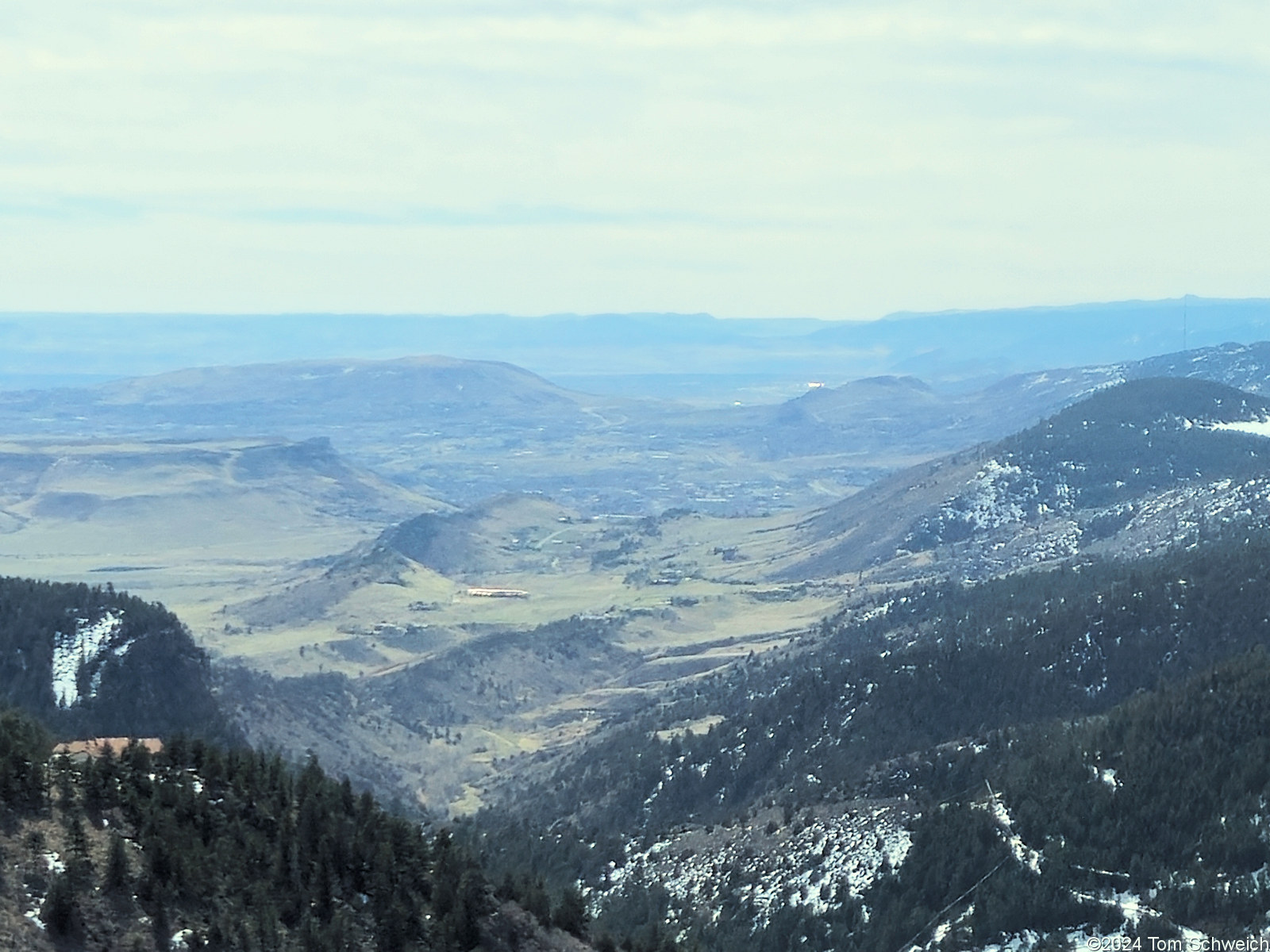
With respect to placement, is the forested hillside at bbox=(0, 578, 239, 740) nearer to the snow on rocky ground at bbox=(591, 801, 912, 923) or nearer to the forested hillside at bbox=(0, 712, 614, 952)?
the snow on rocky ground at bbox=(591, 801, 912, 923)

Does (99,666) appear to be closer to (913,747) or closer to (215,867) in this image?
(913,747)

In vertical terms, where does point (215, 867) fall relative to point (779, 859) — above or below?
above

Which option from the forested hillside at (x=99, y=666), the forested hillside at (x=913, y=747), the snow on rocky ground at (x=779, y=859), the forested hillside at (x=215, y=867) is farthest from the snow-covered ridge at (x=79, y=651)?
the forested hillside at (x=215, y=867)

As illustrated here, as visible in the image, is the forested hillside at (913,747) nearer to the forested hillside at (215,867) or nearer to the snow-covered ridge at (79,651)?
the forested hillside at (215,867)

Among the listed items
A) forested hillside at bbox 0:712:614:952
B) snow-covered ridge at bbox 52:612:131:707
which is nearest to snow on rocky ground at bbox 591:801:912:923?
forested hillside at bbox 0:712:614:952

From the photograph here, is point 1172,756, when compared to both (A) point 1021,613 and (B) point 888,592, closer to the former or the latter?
(A) point 1021,613

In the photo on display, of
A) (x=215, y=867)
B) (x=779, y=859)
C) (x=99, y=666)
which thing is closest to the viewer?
(x=215, y=867)

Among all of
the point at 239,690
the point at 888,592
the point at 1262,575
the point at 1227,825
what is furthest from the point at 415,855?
the point at 888,592

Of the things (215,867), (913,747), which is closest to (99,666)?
(913,747)
